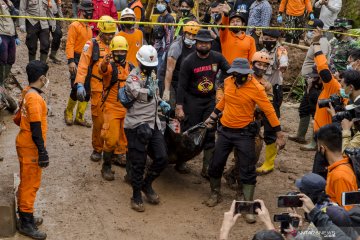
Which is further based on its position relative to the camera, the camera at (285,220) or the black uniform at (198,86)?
the black uniform at (198,86)

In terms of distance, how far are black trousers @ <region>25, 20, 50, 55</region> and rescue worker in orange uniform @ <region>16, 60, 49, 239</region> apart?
4918mm

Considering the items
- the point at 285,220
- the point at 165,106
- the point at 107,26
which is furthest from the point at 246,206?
the point at 107,26

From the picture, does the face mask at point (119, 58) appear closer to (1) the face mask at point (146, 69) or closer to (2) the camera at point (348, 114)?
(1) the face mask at point (146, 69)

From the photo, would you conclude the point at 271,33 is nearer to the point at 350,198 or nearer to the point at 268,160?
the point at 268,160

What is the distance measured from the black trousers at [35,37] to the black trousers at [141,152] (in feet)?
15.2

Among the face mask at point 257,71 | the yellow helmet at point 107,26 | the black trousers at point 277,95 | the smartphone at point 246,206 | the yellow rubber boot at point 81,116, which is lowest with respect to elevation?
the yellow rubber boot at point 81,116

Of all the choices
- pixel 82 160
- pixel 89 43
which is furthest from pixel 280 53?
pixel 82 160

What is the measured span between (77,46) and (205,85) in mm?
3038

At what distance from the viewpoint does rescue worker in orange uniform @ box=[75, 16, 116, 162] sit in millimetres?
9008

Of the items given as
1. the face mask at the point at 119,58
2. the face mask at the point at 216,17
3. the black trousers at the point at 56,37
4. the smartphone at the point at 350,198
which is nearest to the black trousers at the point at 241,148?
the face mask at the point at 119,58

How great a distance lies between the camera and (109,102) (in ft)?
28.5

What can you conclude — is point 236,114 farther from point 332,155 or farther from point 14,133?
point 14,133

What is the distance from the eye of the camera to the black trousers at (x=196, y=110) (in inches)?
348

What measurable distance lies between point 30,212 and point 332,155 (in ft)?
11.9
